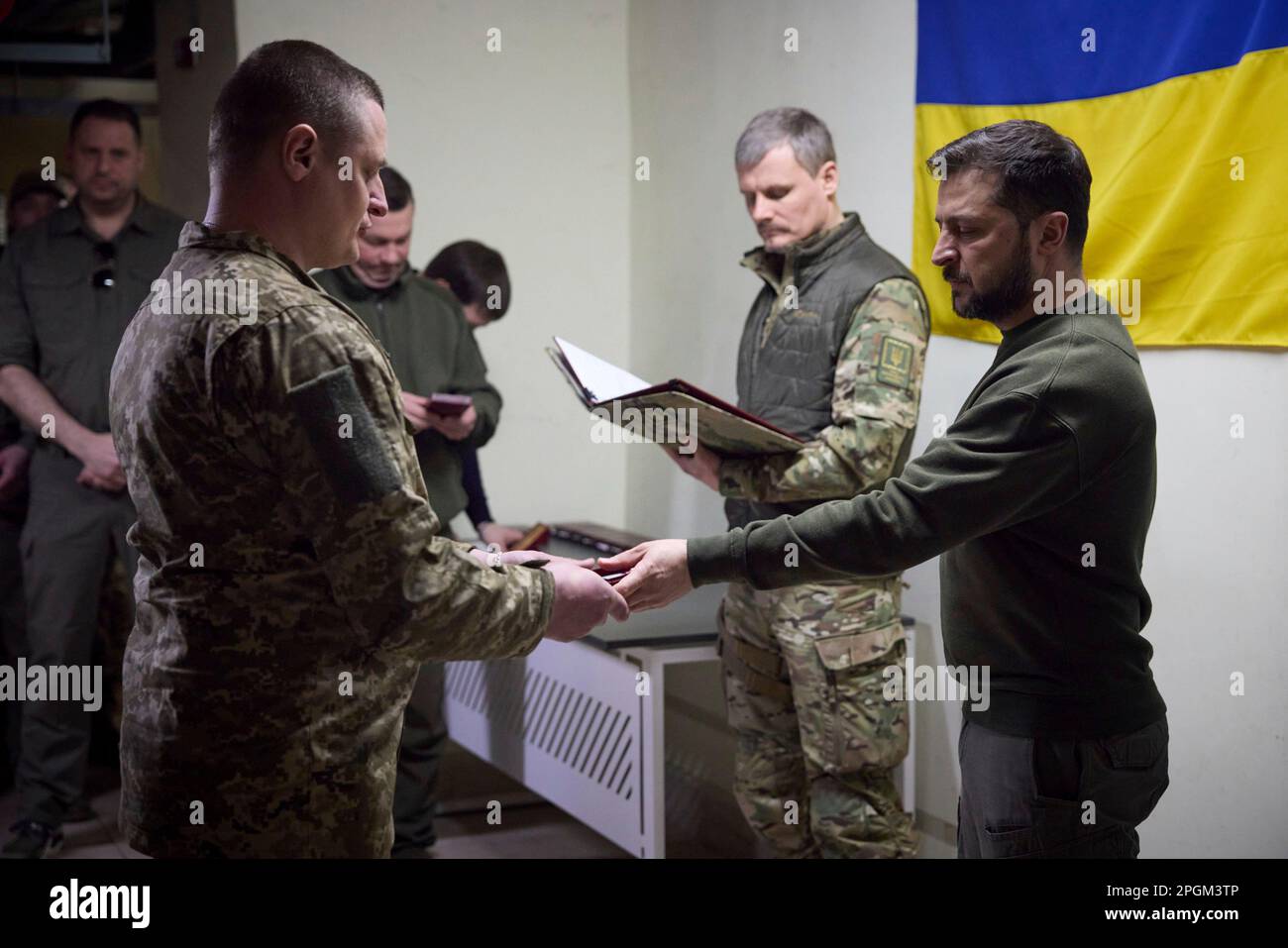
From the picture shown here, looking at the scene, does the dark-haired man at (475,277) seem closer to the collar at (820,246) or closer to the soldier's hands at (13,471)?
the soldier's hands at (13,471)

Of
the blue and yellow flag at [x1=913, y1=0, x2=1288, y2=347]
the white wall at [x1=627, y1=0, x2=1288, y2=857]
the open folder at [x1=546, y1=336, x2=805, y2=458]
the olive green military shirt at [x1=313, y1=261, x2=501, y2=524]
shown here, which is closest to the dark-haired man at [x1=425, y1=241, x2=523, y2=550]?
the white wall at [x1=627, y1=0, x2=1288, y2=857]

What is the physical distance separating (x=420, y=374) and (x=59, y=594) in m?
1.03

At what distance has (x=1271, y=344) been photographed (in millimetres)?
2035

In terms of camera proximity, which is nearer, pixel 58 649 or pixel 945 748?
pixel 945 748

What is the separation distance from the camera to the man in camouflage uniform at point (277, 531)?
128 centimetres

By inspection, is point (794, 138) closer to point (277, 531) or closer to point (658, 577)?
point (658, 577)

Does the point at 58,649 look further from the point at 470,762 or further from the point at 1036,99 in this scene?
the point at 1036,99

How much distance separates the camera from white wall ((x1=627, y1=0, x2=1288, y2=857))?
6.91 ft

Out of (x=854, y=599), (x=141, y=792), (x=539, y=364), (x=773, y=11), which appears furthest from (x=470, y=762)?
(x=141, y=792)

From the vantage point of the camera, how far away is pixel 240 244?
1.37 meters

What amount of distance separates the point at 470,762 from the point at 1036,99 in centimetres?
250

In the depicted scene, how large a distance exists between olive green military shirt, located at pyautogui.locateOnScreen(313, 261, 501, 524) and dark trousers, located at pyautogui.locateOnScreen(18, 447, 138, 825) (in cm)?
74

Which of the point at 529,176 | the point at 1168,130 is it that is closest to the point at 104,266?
the point at 529,176

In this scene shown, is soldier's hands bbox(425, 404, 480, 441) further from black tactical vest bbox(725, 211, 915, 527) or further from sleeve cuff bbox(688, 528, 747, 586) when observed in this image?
sleeve cuff bbox(688, 528, 747, 586)
